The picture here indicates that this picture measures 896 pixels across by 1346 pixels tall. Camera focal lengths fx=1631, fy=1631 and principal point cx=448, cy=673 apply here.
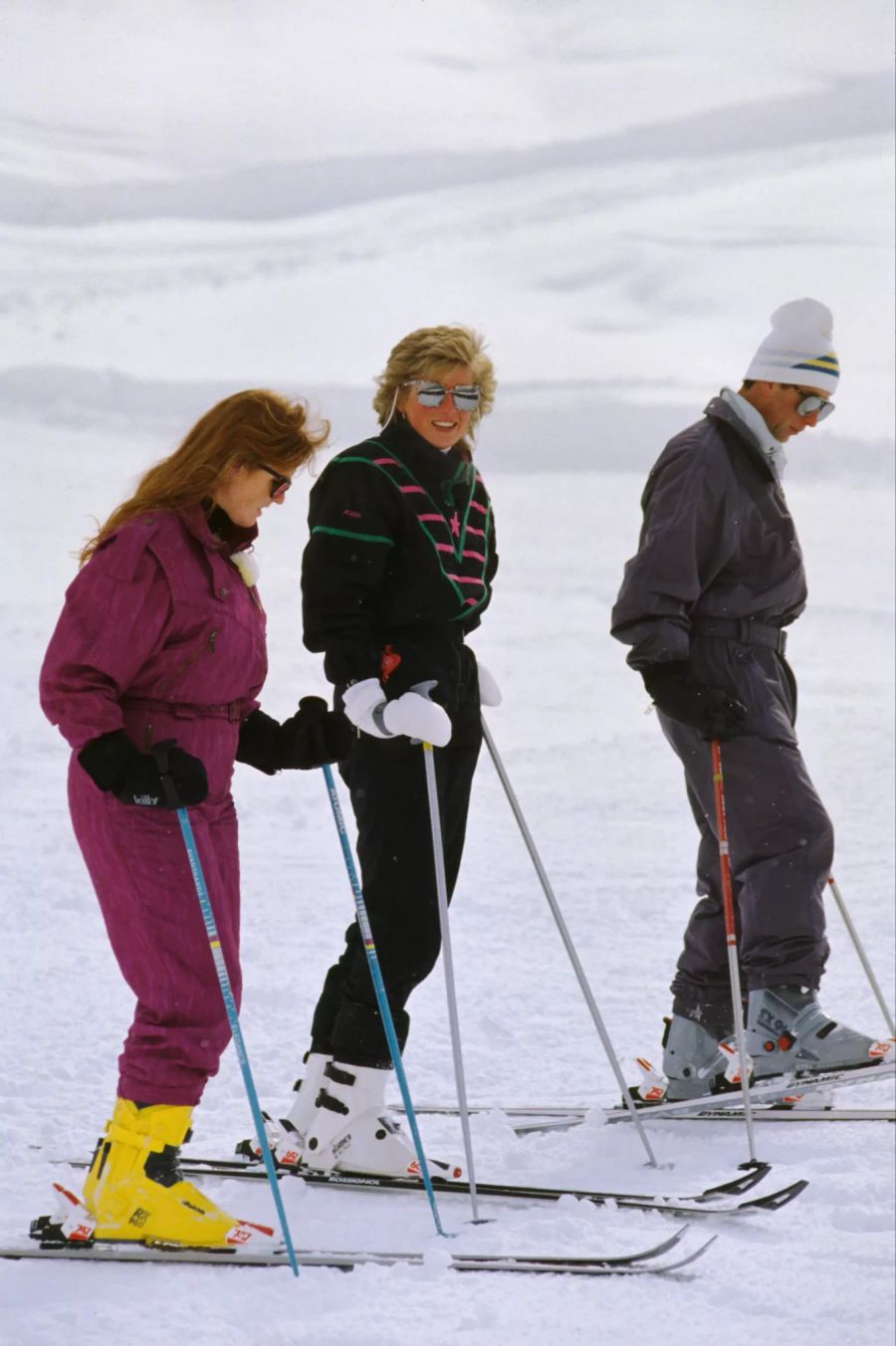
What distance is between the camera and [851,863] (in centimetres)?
788

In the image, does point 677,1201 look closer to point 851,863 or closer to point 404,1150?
point 404,1150

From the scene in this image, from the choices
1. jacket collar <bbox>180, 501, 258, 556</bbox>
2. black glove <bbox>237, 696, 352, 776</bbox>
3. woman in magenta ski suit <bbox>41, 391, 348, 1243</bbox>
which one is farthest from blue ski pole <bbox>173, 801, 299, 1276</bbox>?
Result: jacket collar <bbox>180, 501, 258, 556</bbox>

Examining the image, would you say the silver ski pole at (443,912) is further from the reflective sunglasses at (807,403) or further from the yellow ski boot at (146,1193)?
the reflective sunglasses at (807,403)

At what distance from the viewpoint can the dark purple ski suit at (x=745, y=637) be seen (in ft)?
12.6

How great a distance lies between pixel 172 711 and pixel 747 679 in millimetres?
1655

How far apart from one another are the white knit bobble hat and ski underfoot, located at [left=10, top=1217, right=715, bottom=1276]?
2146 mm

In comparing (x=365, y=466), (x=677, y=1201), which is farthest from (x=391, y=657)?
(x=677, y=1201)

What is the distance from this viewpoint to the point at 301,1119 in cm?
345

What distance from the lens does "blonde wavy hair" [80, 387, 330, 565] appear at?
111 inches

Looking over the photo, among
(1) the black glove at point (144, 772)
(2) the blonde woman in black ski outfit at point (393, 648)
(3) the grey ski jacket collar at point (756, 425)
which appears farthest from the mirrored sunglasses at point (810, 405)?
(1) the black glove at point (144, 772)

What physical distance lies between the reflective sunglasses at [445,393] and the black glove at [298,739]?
2.34ft

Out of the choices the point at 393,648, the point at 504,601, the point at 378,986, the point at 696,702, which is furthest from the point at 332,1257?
the point at 504,601

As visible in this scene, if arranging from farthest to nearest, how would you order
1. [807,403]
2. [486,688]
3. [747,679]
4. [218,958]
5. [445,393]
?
[807,403] → [747,679] → [486,688] → [445,393] → [218,958]

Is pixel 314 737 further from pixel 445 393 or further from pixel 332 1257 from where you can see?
pixel 332 1257
